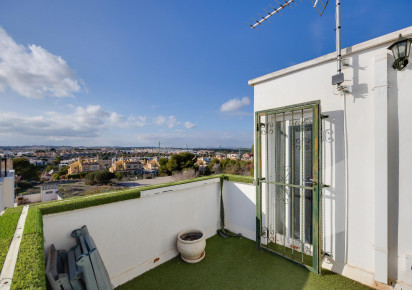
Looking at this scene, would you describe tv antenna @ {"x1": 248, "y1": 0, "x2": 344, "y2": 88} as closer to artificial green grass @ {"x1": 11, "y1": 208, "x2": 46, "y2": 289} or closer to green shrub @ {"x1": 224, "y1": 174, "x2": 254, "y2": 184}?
green shrub @ {"x1": 224, "y1": 174, "x2": 254, "y2": 184}

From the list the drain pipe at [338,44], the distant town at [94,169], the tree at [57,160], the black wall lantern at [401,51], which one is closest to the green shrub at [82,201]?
the drain pipe at [338,44]

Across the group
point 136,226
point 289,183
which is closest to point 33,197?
point 136,226

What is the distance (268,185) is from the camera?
299 centimetres

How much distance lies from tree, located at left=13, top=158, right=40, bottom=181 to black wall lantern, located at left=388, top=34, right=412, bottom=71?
24860 millimetres

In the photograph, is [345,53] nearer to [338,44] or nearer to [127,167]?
→ [338,44]

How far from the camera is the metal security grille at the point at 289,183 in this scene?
2.44 metres

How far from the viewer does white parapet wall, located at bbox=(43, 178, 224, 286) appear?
1.92 metres

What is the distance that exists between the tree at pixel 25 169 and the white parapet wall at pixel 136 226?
21751 millimetres

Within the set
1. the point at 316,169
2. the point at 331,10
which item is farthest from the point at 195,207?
the point at 331,10

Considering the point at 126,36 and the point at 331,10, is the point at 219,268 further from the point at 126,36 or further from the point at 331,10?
the point at 126,36

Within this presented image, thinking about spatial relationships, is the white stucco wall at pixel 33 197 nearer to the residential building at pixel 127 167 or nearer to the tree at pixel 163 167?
the residential building at pixel 127 167

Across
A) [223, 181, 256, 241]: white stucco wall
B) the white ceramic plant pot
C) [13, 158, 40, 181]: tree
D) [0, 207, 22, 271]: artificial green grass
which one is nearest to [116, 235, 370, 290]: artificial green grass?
the white ceramic plant pot

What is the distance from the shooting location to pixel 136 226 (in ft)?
7.99

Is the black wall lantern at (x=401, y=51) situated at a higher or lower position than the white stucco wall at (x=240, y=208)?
higher
